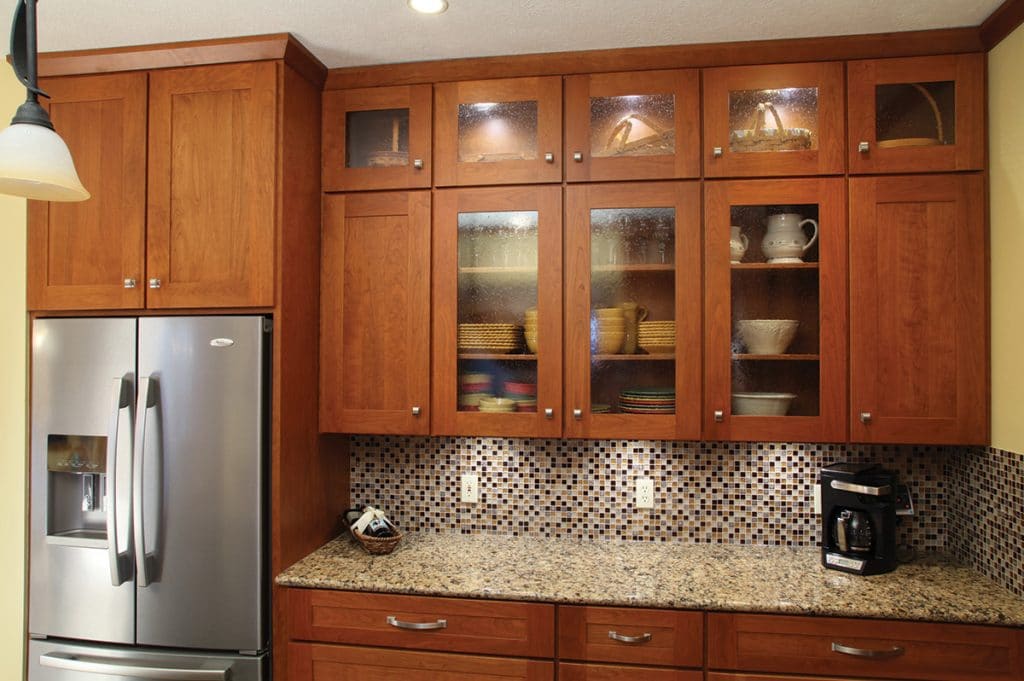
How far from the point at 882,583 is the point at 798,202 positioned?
1185mm

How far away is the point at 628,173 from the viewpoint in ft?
7.25

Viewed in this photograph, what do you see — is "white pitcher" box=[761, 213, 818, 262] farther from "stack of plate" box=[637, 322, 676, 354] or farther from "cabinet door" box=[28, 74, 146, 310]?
"cabinet door" box=[28, 74, 146, 310]

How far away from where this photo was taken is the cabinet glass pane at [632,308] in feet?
7.25

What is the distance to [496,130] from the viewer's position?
2.30m

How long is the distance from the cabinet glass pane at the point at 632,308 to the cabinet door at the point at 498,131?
0.28 metres

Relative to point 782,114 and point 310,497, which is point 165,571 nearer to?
point 310,497

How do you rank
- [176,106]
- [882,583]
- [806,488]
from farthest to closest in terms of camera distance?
[806,488] < [176,106] < [882,583]

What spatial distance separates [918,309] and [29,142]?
2.30m

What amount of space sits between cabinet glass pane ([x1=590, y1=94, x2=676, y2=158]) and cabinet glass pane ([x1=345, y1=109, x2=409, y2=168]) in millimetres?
651

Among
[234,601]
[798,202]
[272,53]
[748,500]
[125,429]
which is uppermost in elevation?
[272,53]

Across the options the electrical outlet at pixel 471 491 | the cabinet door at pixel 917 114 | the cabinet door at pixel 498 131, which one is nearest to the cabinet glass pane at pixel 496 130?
the cabinet door at pixel 498 131

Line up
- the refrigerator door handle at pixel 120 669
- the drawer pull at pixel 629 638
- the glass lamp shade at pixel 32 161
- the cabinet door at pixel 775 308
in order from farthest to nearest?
the cabinet door at pixel 775 308, the refrigerator door handle at pixel 120 669, the drawer pull at pixel 629 638, the glass lamp shade at pixel 32 161

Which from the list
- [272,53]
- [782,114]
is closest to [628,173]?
[782,114]

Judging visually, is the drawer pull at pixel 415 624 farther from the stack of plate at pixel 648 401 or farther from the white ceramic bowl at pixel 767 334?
the white ceramic bowl at pixel 767 334
